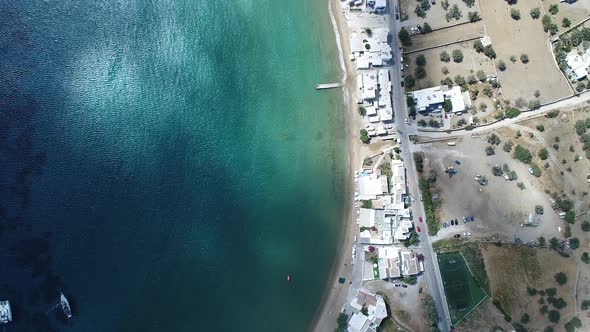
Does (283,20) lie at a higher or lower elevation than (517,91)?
higher

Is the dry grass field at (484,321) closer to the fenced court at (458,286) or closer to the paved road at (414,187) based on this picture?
the fenced court at (458,286)

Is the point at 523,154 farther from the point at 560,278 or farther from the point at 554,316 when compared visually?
the point at 554,316

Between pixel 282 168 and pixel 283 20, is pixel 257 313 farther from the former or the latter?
pixel 283 20

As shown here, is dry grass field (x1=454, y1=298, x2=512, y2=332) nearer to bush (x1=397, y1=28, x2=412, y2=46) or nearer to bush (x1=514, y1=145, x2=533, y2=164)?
bush (x1=514, y1=145, x2=533, y2=164)

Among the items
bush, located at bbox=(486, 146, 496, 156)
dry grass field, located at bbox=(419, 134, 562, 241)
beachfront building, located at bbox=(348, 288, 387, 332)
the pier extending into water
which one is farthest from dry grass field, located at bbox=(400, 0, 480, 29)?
beachfront building, located at bbox=(348, 288, 387, 332)

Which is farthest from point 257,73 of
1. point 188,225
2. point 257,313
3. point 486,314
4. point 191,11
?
point 486,314

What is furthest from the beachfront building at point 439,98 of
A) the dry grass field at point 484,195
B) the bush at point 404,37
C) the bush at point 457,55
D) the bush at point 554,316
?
the bush at point 554,316

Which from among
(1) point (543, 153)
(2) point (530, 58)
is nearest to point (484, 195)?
(1) point (543, 153)

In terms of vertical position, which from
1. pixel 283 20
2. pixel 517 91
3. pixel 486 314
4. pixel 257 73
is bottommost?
pixel 486 314
